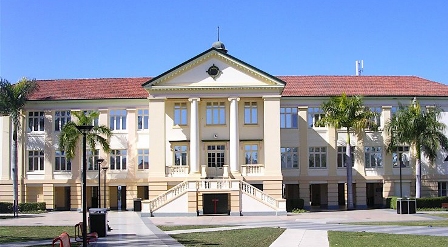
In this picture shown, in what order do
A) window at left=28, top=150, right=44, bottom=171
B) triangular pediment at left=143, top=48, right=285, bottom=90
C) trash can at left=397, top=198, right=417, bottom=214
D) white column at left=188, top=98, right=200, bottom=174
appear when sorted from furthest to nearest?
1. window at left=28, top=150, right=44, bottom=171
2. triangular pediment at left=143, top=48, right=285, bottom=90
3. white column at left=188, top=98, right=200, bottom=174
4. trash can at left=397, top=198, right=417, bottom=214

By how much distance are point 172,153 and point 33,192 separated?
12.7 metres

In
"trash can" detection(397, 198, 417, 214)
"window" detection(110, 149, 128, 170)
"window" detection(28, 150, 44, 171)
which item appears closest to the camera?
"trash can" detection(397, 198, 417, 214)

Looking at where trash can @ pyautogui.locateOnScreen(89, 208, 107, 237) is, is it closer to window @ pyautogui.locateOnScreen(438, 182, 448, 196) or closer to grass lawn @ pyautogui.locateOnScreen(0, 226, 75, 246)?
Result: grass lawn @ pyautogui.locateOnScreen(0, 226, 75, 246)

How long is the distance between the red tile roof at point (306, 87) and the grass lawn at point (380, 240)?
2798cm

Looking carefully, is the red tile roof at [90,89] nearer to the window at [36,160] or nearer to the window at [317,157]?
the window at [36,160]

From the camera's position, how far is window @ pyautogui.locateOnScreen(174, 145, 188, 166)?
2013 inches

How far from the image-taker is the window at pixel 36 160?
2140 inches

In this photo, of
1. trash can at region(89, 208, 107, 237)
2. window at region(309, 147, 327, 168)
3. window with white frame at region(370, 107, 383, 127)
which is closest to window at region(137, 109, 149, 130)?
window at region(309, 147, 327, 168)

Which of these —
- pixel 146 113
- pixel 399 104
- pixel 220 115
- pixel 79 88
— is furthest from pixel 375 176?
pixel 79 88

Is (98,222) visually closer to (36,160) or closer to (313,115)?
(36,160)

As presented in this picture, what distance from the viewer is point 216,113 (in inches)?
2008

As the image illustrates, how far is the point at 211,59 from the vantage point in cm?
4912

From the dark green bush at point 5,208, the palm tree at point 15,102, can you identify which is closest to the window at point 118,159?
the palm tree at point 15,102

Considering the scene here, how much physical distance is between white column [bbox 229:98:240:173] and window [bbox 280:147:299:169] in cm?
629
